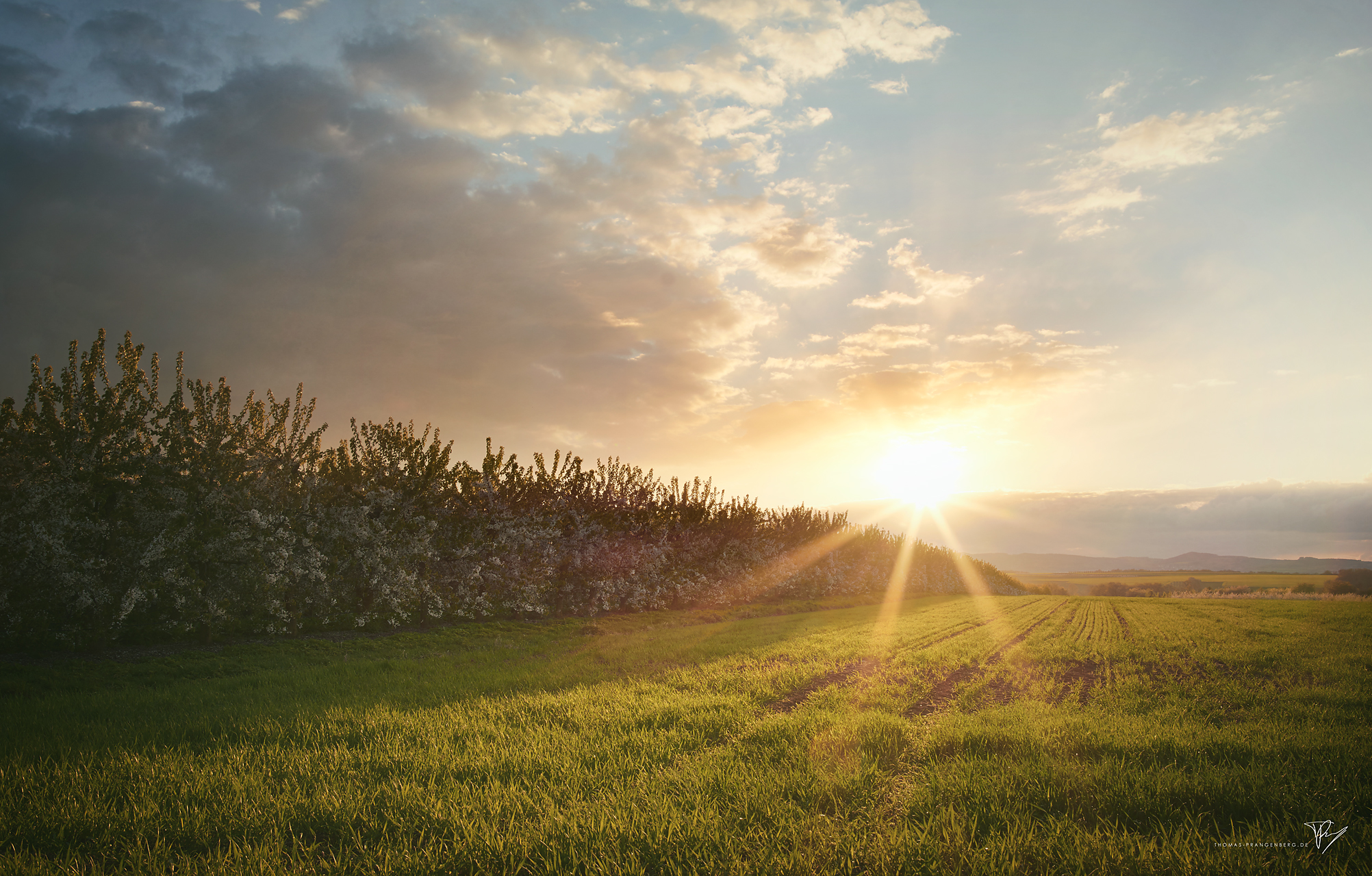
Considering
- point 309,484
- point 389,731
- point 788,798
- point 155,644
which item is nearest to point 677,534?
point 309,484

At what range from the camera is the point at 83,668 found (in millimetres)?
10203

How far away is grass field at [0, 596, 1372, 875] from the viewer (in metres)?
3.62

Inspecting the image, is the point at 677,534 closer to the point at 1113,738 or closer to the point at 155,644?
the point at 155,644

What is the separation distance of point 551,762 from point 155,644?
42.3ft

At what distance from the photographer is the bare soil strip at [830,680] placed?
7.74 metres

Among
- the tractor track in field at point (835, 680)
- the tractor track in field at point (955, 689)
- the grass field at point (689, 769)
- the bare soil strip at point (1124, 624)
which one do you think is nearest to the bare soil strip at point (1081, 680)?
the grass field at point (689, 769)

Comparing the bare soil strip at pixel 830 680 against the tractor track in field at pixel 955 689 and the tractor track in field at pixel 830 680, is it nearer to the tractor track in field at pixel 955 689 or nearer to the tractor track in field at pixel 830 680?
the tractor track in field at pixel 830 680

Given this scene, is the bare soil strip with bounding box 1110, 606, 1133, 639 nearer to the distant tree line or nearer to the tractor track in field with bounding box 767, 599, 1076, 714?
the tractor track in field with bounding box 767, 599, 1076, 714

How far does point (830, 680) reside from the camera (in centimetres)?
949

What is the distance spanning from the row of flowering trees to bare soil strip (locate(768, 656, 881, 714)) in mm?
11951

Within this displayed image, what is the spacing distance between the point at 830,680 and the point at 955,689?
1.90 metres
